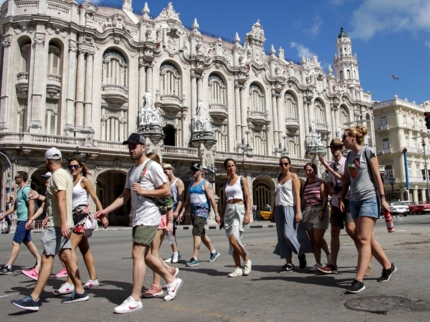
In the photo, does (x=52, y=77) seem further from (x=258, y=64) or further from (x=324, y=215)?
(x=324, y=215)

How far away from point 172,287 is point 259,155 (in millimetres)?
32592

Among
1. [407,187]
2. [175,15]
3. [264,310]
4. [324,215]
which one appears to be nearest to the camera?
[264,310]

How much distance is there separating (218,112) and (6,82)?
56.2ft

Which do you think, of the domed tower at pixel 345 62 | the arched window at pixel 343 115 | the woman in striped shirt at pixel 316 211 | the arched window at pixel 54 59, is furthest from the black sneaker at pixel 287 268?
the domed tower at pixel 345 62

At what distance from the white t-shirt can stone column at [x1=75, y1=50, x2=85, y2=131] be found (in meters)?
26.2

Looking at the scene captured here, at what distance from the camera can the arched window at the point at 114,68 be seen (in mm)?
32406

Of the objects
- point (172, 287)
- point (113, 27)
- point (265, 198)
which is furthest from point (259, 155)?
point (172, 287)

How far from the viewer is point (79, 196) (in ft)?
20.2

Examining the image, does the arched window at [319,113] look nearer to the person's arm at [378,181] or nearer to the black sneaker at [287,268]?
the black sneaker at [287,268]

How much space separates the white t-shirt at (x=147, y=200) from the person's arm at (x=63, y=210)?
2.78 ft

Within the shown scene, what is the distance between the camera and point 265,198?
4150 centimetres

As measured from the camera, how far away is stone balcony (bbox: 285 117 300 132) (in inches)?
1699

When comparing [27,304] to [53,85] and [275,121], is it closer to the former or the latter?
[53,85]

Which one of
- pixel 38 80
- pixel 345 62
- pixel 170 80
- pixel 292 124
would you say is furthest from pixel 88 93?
pixel 345 62
